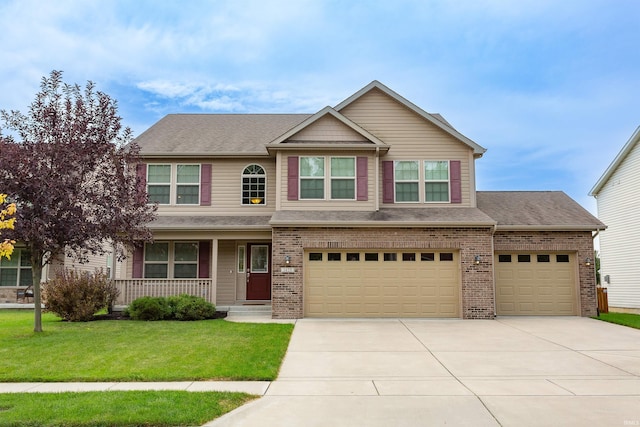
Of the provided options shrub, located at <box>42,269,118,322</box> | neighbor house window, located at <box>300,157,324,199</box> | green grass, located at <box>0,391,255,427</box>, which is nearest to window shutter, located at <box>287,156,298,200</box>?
neighbor house window, located at <box>300,157,324,199</box>

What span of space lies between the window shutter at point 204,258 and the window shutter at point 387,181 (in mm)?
6519

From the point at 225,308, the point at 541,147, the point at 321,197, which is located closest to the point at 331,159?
the point at 321,197

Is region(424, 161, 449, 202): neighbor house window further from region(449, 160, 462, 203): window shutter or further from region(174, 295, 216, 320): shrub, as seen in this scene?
region(174, 295, 216, 320): shrub

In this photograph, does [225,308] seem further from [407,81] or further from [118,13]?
[407,81]

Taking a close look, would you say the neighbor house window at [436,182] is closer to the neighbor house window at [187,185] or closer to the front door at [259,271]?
the front door at [259,271]

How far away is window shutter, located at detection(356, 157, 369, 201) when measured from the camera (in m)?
16.5

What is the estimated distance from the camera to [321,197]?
16578mm

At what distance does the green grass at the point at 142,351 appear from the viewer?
26.0ft

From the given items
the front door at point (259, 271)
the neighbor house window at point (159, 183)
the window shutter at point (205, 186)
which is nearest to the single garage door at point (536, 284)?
the front door at point (259, 271)

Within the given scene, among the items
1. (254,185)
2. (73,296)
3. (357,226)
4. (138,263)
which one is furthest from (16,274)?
(357,226)

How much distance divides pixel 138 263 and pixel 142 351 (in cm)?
827

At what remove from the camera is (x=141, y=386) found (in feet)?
23.9

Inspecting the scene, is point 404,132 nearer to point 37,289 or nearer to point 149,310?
point 149,310

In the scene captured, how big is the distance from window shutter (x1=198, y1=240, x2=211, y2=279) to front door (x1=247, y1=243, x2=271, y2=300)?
4.72ft
